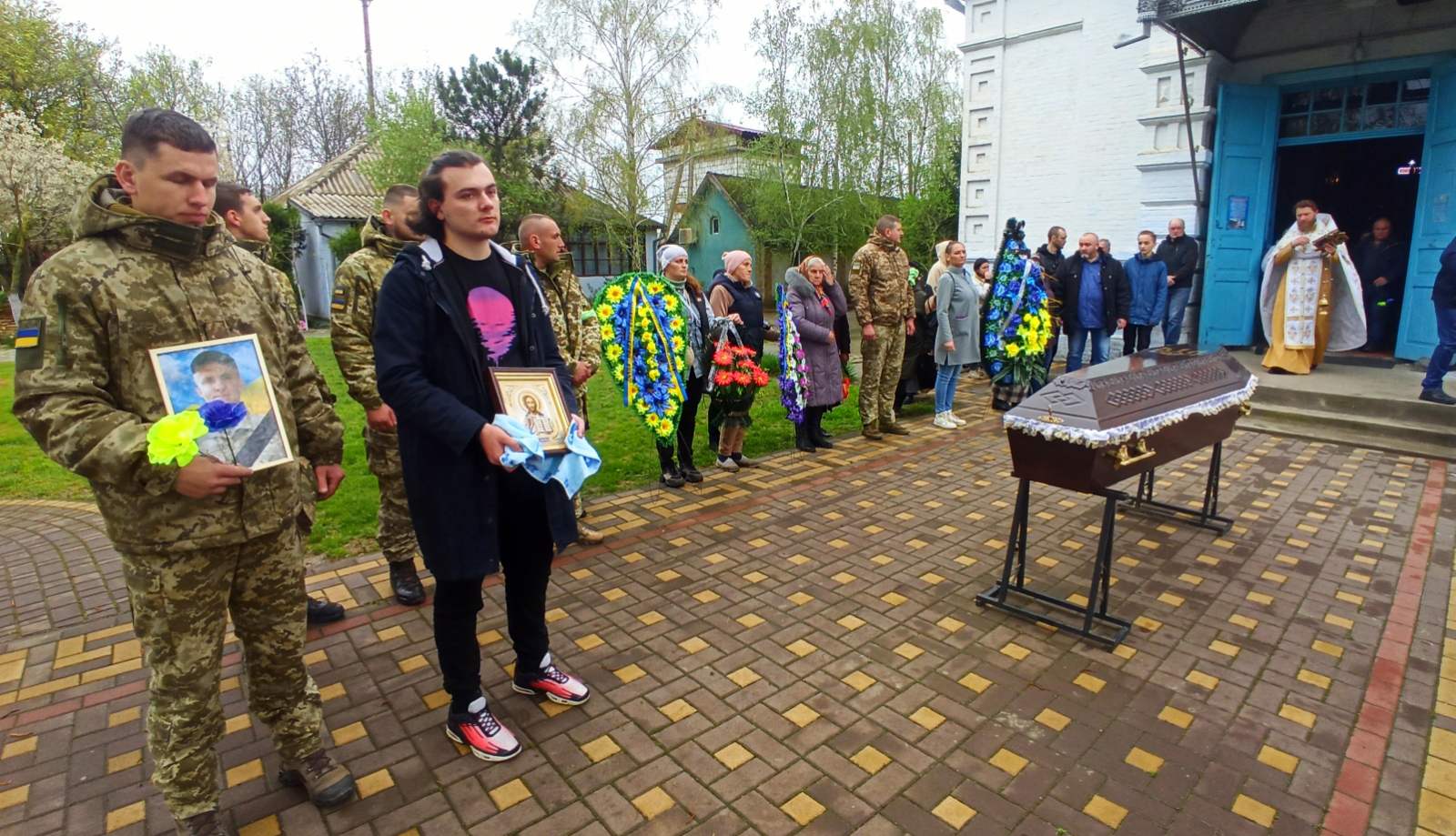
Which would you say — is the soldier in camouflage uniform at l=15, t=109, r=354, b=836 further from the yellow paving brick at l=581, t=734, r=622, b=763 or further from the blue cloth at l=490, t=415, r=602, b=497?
the yellow paving brick at l=581, t=734, r=622, b=763

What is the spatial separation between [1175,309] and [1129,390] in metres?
7.33

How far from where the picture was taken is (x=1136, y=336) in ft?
31.9

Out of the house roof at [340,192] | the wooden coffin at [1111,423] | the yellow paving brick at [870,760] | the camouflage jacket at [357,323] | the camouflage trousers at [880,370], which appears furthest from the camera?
the house roof at [340,192]

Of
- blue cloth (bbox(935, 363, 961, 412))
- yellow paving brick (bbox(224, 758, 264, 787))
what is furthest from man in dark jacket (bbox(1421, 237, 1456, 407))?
yellow paving brick (bbox(224, 758, 264, 787))

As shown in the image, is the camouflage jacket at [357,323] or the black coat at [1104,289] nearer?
the camouflage jacket at [357,323]

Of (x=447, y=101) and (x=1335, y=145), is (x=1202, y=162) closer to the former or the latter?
(x=1335, y=145)

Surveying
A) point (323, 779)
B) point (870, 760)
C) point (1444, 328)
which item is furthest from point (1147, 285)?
point (323, 779)

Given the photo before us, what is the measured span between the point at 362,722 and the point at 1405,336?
10788 millimetres

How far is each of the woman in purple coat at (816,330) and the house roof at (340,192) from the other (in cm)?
2202

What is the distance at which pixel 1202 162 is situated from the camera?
9.79m

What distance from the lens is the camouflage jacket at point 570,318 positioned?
4488 millimetres

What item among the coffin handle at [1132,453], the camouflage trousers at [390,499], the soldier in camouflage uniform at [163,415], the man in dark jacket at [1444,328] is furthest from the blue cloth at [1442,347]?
the soldier in camouflage uniform at [163,415]

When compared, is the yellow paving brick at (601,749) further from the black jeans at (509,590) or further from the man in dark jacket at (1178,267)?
the man in dark jacket at (1178,267)

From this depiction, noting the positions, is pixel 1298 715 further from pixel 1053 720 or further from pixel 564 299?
pixel 564 299
